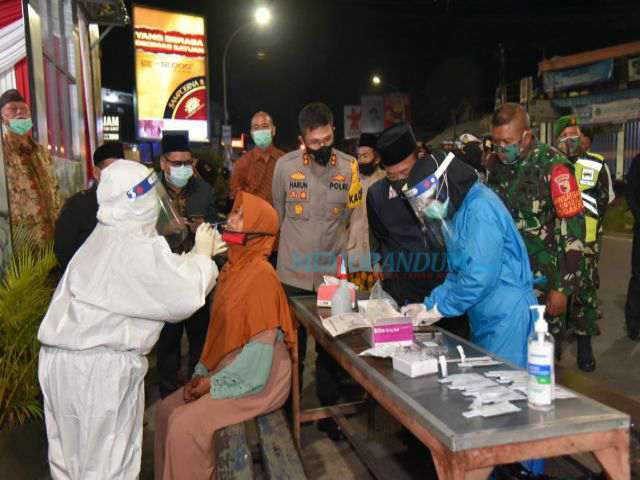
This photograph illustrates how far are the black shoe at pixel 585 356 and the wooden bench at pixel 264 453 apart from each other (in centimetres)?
334

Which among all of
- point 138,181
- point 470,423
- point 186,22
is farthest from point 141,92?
point 470,423

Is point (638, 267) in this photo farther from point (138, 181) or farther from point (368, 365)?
point (138, 181)

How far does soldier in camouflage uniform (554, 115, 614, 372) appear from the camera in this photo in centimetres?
505

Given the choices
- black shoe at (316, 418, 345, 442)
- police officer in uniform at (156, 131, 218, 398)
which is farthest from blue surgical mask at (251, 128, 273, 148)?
black shoe at (316, 418, 345, 442)

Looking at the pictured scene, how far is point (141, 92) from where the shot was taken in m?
16.6

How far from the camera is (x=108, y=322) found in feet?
7.80

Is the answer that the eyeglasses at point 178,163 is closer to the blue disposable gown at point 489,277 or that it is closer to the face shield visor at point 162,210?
the face shield visor at point 162,210

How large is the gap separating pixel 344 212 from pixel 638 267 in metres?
3.38

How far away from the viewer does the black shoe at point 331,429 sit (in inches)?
160

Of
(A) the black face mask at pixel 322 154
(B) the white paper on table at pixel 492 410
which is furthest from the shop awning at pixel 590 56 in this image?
(B) the white paper on table at pixel 492 410

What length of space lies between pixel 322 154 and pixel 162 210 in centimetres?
147

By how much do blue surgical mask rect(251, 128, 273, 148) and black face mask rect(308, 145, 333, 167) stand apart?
146 cm

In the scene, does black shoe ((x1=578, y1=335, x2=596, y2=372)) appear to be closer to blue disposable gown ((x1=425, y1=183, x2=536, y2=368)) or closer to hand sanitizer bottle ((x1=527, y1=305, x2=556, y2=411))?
blue disposable gown ((x1=425, y1=183, x2=536, y2=368))

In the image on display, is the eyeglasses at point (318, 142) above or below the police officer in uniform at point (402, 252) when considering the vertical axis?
above
